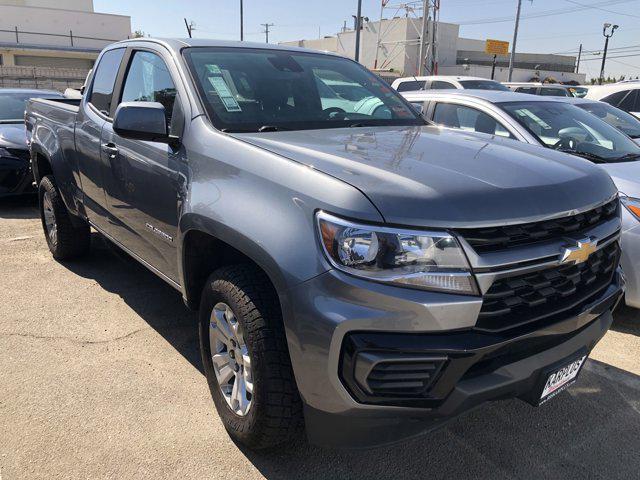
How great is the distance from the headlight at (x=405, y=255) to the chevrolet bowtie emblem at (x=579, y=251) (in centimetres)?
48

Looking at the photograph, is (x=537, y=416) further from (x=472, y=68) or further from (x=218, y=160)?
(x=472, y=68)

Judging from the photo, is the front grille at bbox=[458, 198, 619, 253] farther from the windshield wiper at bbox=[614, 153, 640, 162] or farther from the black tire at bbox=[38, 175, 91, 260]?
the black tire at bbox=[38, 175, 91, 260]

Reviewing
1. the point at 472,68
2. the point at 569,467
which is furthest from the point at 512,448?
the point at 472,68

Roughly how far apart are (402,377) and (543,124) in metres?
3.76

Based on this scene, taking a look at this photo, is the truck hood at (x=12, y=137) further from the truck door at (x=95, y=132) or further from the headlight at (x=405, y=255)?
the headlight at (x=405, y=255)

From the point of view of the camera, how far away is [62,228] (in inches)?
195

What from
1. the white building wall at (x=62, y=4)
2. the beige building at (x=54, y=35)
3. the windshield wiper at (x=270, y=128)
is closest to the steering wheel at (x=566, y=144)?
the windshield wiper at (x=270, y=128)

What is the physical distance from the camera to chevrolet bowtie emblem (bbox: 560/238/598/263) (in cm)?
213

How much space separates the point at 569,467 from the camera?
254cm

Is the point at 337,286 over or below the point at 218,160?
below

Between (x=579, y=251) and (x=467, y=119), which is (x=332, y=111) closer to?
(x=579, y=251)

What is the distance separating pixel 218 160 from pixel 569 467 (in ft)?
6.95

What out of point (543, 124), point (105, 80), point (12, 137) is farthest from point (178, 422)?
point (12, 137)

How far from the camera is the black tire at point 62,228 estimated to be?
16.0 ft
